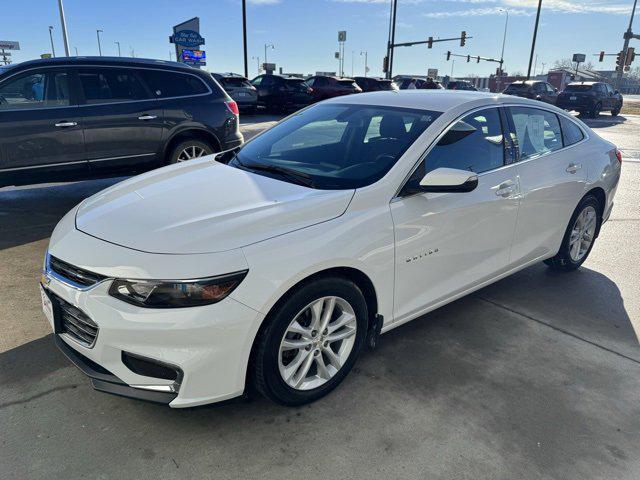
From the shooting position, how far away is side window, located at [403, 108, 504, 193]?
299 cm

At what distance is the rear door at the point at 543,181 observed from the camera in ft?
12.0

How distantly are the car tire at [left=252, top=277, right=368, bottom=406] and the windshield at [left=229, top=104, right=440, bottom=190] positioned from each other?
0.63 metres

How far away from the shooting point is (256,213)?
248 centimetres

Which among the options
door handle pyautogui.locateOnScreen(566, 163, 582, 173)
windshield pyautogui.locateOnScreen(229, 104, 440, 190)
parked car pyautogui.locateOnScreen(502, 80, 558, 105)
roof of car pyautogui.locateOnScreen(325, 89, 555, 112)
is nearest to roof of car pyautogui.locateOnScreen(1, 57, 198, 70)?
windshield pyautogui.locateOnScreen(229, 104, 440, 190)

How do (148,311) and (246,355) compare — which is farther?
(246,355)

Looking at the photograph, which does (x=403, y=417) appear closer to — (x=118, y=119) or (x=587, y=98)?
(x=118, y=119)

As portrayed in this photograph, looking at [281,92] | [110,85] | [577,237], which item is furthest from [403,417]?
[281,92]

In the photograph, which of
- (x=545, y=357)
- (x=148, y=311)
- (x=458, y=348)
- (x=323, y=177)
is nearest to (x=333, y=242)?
(x=323, y=177)

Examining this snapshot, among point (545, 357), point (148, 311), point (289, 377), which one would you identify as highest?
point (148, 311)

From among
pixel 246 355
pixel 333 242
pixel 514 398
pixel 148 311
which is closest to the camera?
pixel 148 311

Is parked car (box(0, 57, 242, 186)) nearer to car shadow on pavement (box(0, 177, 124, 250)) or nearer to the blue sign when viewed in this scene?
car shadow on pavement (box(0, 177, 124, 250))

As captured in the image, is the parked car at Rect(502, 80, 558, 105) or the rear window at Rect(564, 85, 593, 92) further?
the parked car at Rect(502, 80, 558, 105)

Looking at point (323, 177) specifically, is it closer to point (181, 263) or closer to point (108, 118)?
point (181, 263)

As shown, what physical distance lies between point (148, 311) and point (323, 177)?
1.30m
